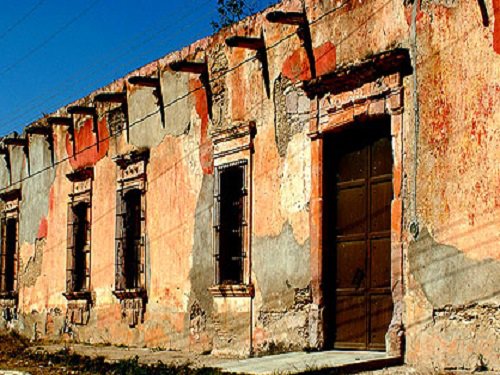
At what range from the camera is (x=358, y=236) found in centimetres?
996

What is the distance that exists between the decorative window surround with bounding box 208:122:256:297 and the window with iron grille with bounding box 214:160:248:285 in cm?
1

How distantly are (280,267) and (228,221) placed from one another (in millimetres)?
1506

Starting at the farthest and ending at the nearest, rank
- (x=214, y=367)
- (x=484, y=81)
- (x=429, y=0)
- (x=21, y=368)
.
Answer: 1. (x=21, y=368)
2. (x=214, y=367)
3. (x=429, y=0)
4. (x=484, y=81)

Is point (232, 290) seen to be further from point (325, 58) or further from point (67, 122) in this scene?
point (67, 122)

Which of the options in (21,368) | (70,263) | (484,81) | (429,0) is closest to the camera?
(484,81)

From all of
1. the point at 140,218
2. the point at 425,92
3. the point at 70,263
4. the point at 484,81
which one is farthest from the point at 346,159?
the point at 70,263

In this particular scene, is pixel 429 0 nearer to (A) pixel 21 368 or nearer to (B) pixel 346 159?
(B) pixel 346 159

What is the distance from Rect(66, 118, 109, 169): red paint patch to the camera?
51.0 ft

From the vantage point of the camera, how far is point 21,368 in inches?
468

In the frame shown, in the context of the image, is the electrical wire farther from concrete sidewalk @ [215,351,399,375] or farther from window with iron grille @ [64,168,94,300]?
concrete sidewalk @ [215,351,399,375]

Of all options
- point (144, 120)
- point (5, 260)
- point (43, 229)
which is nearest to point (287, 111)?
point (144, 120)

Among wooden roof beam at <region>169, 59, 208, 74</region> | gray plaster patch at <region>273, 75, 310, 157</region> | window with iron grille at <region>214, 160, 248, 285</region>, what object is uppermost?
wooden roof beam at <region>169, 59, 208, 74</region>

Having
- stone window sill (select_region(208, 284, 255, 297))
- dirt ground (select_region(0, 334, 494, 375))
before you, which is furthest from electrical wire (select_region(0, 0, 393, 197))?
dirt ground (select_region(0, 334, 494, 375))

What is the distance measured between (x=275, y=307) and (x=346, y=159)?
1.95m
